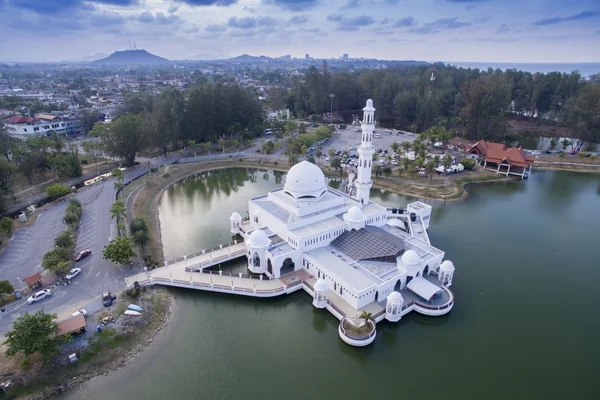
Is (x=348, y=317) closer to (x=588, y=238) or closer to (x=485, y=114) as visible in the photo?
(x=588, y=238)

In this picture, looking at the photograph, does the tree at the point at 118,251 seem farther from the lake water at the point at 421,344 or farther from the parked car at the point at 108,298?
the lake water at the point at 421,344

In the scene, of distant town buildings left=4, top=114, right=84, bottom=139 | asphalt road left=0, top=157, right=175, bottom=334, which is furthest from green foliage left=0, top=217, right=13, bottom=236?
distant town buildings left=4, top=114, right=84, bottom=139

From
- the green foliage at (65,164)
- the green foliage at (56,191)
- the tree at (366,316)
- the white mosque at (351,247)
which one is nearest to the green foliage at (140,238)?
the white mosque at (351,247)

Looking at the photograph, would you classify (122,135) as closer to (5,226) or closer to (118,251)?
(5,226)

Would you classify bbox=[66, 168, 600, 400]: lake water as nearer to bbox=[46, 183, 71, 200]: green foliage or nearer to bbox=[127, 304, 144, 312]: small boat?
bbox=[127, 304, 144, 312]: small boat

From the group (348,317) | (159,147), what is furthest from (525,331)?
(159,147)

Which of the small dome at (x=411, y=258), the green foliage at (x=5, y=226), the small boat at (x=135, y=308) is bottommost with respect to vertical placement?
the small boat at (x=135, y=308)
